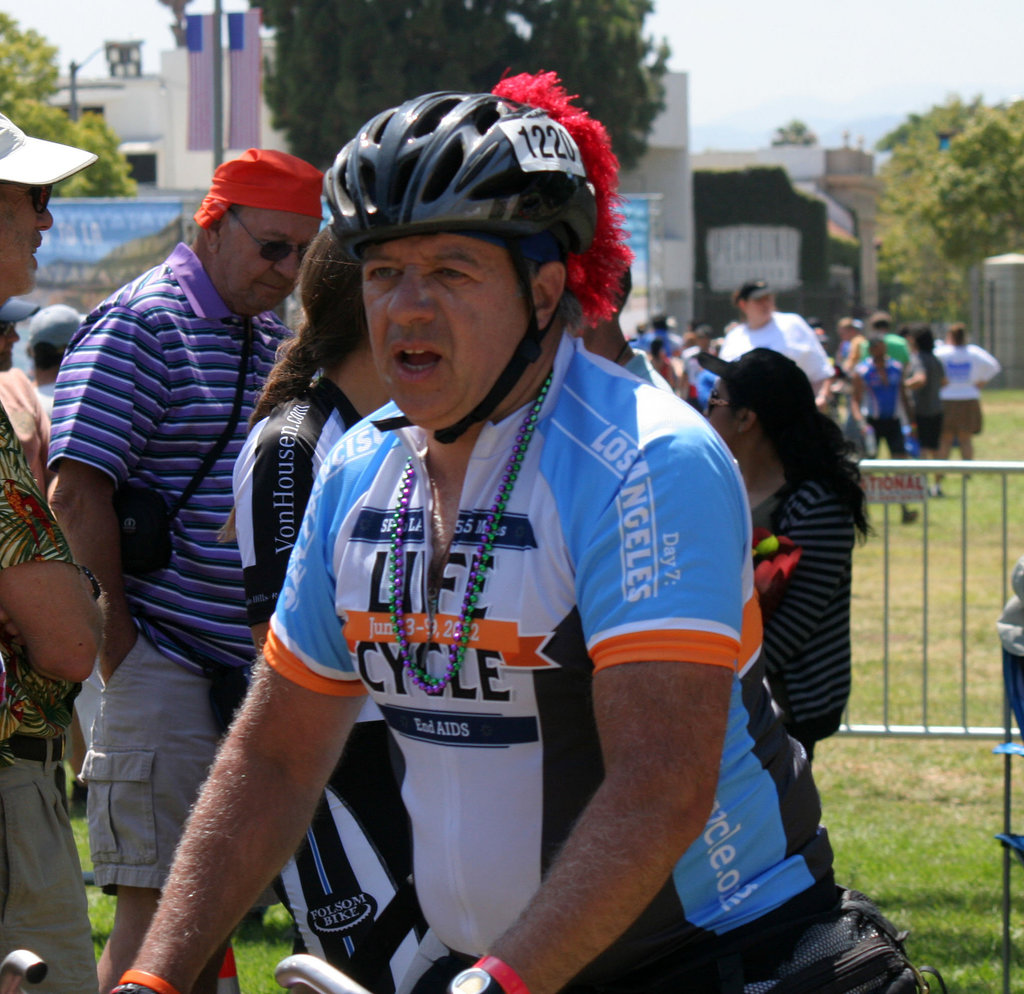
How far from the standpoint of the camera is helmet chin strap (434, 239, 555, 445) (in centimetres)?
200

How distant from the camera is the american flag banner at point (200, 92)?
79.5 ft

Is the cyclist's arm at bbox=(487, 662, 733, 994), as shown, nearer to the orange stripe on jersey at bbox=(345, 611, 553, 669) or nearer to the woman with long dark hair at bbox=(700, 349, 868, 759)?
the orange stripe on jersey at bbox=(345, 611, 553, 669)

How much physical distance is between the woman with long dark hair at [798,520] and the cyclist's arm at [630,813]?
275cm

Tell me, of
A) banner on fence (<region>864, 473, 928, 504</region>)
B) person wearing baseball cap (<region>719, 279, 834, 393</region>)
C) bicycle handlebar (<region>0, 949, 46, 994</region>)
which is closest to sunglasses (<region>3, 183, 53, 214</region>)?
bicycle handlebar (<region>0, 949, 46, 994</region>)

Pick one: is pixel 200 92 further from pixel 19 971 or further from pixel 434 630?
pixel 19 971

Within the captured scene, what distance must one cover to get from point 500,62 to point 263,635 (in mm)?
44710

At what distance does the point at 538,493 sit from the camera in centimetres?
190

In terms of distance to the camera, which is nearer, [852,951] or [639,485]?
[639,485]

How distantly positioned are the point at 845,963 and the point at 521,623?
634 mm

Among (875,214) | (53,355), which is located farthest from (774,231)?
(53,355)

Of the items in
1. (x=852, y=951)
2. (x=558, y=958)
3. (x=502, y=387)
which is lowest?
(x=852, y=951)

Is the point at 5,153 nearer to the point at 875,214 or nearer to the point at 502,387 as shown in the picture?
the point at 502,387

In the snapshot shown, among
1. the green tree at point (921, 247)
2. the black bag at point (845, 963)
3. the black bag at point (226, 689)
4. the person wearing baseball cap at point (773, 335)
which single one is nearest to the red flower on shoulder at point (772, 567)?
the black bag at point (226, 689)

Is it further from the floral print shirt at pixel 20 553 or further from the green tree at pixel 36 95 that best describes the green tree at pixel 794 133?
the floral print shirt at pixel 20 553
